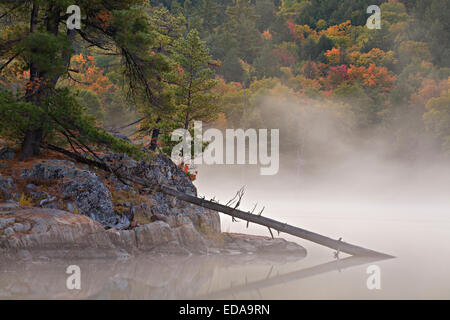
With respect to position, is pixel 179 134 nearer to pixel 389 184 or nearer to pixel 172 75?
pixel 172 75

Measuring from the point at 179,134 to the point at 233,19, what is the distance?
92764 millimetres

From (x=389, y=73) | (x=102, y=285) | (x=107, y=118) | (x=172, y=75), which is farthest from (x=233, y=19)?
(x=102, y=285)

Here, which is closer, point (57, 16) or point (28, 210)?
point (28, 210)

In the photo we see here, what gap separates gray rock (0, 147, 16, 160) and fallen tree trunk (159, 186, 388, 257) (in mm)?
5068

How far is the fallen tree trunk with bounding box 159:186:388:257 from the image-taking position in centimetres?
1684

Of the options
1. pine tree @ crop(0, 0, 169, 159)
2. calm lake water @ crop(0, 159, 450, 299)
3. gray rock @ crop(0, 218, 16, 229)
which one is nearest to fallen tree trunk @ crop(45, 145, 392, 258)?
calm lake water @ crop(0, 159, 450, 299)

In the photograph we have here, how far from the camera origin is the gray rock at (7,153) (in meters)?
17.0

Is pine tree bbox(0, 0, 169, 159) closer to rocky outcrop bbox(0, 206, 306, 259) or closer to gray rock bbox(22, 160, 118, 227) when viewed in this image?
gray rock bbox(22, 160, 118, 227)

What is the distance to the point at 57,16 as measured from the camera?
16.9m

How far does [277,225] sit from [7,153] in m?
9.35

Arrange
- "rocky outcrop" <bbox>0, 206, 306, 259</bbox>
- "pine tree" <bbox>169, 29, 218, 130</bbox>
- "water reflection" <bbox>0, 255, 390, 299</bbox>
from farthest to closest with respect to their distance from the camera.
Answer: "pine tree" <bbox>169, 29, 218, 130</bbox>
"rocky outcrop" <bbox>0, 206, 306, 259</bbox>
"water reflection" <bbox>0, 255, 390, 299</bbox>

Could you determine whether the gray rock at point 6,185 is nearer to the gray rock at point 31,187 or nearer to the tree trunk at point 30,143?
the gray rock at point 31,187

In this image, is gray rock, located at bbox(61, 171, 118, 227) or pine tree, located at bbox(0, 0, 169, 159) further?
gray rock, located at bbox(61, 171, 118, 227)

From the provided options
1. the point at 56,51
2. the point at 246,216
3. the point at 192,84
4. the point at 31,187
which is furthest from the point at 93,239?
the point at 192,84
